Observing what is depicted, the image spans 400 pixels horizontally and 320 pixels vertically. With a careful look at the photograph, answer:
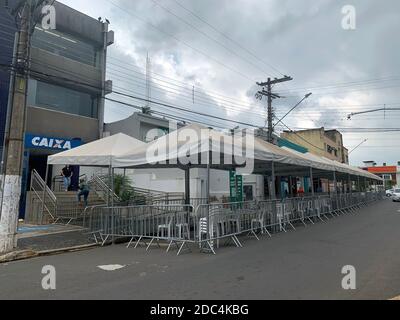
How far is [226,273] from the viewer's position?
6980 mm

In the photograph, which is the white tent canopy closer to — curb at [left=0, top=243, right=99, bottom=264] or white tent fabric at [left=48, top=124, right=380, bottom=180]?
white tent fabric at [left=48, top=124, right=380, bottom=180]

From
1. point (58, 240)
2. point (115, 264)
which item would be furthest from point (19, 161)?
point (115, 264)

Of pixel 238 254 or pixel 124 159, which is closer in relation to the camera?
pixel 238 254

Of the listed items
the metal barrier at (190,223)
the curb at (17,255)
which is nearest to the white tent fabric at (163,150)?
the metal barrier at (190,223)

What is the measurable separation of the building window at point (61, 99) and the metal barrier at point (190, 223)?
12.3 metres

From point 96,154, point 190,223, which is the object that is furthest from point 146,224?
point 96,154

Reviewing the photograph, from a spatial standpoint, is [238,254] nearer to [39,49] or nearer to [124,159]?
[124,159]

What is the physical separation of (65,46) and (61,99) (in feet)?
11.7

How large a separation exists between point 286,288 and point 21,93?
8863 millimetres

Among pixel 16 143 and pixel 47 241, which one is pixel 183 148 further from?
pixel 47 241

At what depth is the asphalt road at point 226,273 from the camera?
5.69 m

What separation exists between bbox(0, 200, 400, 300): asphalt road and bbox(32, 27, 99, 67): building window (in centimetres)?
1626

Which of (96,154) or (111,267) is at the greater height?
(96,154)

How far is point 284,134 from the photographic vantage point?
5294cm
